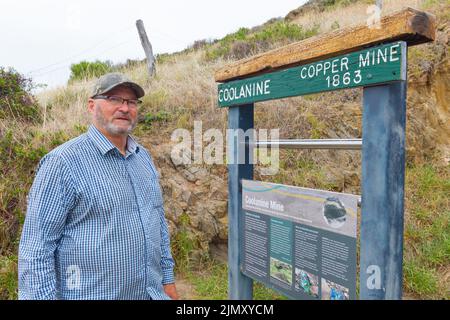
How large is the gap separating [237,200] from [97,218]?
1112 mm

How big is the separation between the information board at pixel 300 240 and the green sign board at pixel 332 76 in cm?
58

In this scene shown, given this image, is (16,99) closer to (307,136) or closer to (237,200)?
(307,136)

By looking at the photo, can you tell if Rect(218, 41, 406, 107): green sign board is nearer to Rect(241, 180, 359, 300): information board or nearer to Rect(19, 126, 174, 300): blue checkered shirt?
Rect(241, 180, 359, 300): information board

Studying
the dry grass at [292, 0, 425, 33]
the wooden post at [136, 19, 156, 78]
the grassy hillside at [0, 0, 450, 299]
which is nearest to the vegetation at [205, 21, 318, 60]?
the dry grass at [292, 0, 425, 33]

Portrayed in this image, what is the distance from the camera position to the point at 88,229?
6.72 ft

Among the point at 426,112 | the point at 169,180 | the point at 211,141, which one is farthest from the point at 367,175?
the point at 426,112

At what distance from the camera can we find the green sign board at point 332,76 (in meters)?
1.77

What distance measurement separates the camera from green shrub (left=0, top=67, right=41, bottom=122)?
6.08 metres

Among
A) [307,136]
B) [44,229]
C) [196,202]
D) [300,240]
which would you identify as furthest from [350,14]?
[44,229]

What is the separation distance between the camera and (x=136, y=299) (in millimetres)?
2219

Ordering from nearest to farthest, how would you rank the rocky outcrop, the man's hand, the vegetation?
the man's hand < the rocky outcrop < the vegetation

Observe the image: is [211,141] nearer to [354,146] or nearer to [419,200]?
[419,200]
